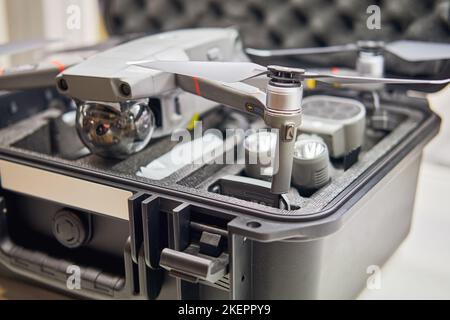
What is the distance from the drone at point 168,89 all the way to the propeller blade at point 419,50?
20 centimetres

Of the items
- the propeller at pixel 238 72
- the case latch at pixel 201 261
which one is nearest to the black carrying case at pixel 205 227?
the case latch at pixel 201 261

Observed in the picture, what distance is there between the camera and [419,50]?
81 cm

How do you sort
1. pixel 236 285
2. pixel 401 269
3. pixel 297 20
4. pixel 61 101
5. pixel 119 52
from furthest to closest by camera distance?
1. pixel 297 20
2. pixel 61 101
3. pixel 401 269
4. pixel 119 52
5. pixel 236 285

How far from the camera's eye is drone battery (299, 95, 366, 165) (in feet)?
2.30

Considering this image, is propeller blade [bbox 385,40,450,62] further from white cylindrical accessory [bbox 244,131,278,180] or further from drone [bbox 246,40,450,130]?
white cylindrical accessory [bbox 244,131,278,180]

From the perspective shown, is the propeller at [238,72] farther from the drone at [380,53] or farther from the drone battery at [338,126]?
the drone at [380,53]

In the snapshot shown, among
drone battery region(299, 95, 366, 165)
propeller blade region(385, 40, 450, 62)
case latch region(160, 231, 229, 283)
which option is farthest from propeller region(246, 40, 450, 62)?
case latch region(160, 231, 229, 283)

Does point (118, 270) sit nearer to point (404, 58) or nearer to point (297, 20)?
point (404, 58)

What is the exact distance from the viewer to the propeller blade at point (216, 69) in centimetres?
52

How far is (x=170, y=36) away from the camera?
2.42 feet

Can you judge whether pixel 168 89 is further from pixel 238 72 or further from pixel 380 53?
pixel 380 53
